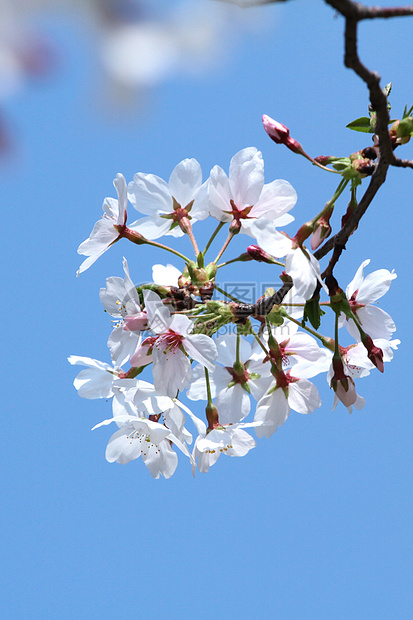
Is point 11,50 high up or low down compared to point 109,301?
down

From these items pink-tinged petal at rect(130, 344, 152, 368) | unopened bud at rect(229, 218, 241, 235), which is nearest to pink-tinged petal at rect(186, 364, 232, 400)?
pink-tinged petal at rect(130, 344, 152, 368)

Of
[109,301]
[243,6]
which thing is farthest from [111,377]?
[243,6]

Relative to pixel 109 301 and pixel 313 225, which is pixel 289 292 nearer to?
pixel 313 225

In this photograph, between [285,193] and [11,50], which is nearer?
[11,50]

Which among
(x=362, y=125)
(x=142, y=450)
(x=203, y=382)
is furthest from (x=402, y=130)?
(x=142, y=450)

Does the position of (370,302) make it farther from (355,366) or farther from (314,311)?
(314,311)

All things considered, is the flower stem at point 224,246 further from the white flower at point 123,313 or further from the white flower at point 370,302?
the white flower at point 370,302
